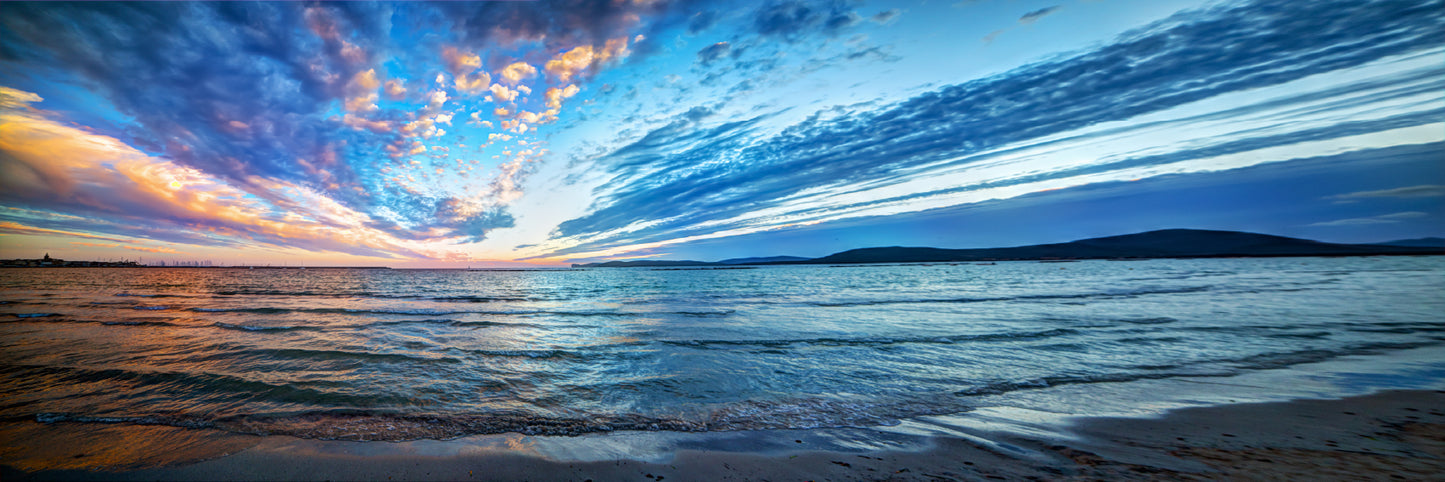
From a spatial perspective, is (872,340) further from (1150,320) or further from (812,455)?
(1150,320)

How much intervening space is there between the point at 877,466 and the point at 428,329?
1901 centimetres

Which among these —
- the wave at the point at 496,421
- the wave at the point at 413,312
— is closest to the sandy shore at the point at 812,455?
the wave at the point at 496,421

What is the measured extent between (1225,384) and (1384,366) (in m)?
4.89

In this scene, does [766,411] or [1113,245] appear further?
[1113,245]

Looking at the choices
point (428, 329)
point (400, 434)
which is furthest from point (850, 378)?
point (428, 329)

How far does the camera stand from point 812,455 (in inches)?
220

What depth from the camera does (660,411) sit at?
25.0 ft

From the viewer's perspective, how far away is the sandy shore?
496 centimetres

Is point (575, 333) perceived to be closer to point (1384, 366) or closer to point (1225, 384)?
point (1225, 384)

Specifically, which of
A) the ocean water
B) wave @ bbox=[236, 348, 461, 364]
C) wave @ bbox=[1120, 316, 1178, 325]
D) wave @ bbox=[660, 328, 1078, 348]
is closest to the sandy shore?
the ocean water

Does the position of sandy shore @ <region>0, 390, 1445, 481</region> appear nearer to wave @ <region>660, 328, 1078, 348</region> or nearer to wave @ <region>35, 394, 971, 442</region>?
wave @ <region>35, 394, 971, 442</region>

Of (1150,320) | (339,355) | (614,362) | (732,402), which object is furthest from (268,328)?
(1150,320)

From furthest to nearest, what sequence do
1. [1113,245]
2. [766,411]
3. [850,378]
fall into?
[1113,245]
[850,378]
[766,411]

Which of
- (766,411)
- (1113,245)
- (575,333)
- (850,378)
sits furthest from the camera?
(1113,245)
